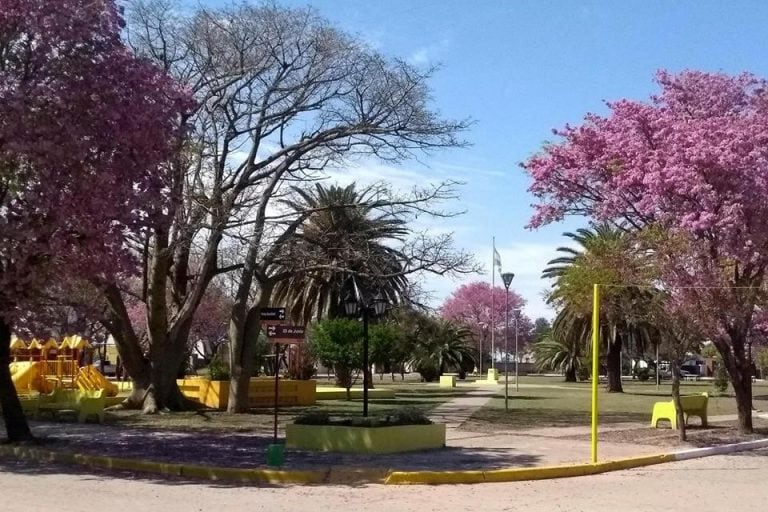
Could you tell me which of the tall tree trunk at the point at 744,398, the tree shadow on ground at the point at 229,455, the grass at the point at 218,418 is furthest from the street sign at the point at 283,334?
the tall tree trunk at the point at 744,398

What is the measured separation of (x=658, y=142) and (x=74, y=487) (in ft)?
47.4

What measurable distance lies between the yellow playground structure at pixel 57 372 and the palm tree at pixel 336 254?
8932mm

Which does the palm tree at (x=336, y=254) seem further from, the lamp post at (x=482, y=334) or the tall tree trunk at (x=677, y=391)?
the lamp post at (x=482, y=334)

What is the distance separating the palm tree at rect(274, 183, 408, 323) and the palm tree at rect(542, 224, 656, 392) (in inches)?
250

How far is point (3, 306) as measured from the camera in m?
16.0

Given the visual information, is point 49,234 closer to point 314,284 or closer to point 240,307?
point 240,307

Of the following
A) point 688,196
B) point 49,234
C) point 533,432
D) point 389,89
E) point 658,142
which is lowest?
point 533,432

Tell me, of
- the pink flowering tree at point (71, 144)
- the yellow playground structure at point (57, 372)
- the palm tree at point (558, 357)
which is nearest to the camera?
the pink flowering tree at point (71, 144)

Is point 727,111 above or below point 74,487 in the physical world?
above

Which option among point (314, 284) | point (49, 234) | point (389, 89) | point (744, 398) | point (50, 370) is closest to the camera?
point (49, 234)

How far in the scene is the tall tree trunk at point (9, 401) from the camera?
17516mm

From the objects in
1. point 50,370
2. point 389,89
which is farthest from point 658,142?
point 50,370

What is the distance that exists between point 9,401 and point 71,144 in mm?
5824

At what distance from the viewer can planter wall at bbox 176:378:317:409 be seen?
101 ft
